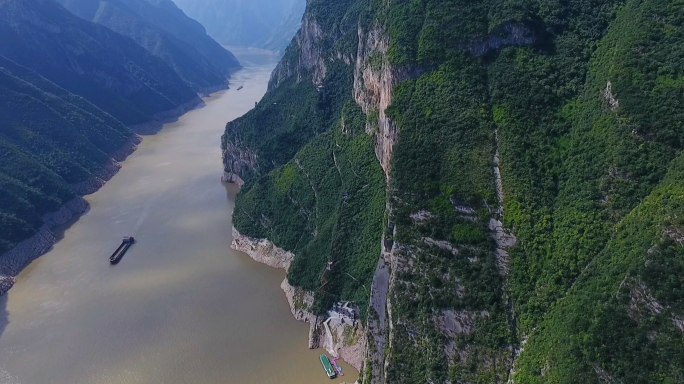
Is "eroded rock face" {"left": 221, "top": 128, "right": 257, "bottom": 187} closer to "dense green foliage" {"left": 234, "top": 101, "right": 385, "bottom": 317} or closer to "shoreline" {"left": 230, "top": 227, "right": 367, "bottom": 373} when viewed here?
"dense green foliage" {"left": 234, "top": 101, "right": 385, "bottom": 317}

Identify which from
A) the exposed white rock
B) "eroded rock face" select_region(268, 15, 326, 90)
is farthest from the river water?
the exposed white rock

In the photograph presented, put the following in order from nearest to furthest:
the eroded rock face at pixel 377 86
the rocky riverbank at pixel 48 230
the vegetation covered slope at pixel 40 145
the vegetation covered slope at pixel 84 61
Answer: the eroded rock face at pixel 377 86
the rocky riverbank at pixel 48 230
the vegetation covered slope at pixel 40 145
the vegetation covered slope at pixel 84 61

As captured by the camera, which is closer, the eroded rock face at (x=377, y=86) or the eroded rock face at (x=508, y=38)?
the eroded rock face at (x=508, y=38)

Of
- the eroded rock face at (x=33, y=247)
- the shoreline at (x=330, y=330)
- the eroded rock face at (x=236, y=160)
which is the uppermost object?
the eroded rock face at (x=236, y=160)

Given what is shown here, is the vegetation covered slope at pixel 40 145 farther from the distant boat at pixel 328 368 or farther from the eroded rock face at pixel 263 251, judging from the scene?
the distant boat at pixel 328 368

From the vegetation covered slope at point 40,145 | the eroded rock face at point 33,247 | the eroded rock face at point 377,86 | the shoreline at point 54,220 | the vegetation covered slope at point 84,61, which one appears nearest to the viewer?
the eroded rock face at point 377,86

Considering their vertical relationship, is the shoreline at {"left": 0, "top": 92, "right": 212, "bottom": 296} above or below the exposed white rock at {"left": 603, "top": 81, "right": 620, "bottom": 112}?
below

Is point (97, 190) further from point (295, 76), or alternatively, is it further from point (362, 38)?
point (362, 38)

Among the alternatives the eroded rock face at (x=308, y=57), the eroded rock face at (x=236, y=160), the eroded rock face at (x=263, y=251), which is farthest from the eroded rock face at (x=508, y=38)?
the eroded rock face at (x=236, y=160)
